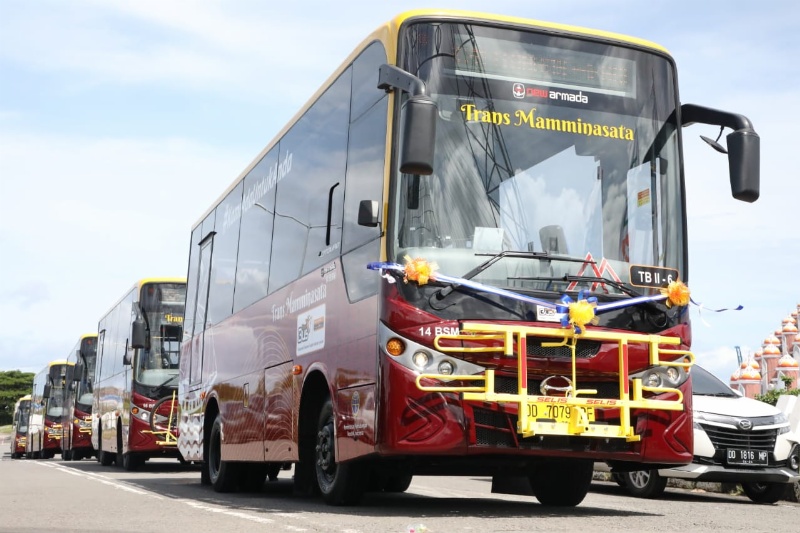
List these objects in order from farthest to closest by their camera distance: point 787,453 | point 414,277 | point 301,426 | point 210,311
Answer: point 210,311, point 787,453, point 301,426, point 414,277

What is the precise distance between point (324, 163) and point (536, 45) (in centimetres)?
253

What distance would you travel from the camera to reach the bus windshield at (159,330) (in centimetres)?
2605

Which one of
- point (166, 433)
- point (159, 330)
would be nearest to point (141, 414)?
point (166, 433)

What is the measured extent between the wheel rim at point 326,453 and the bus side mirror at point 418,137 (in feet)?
10.1

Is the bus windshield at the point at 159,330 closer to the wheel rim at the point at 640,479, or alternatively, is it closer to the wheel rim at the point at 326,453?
the wheel rim at the point at 640,479

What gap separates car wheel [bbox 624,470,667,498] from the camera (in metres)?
14.9

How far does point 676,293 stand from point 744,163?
112 cm

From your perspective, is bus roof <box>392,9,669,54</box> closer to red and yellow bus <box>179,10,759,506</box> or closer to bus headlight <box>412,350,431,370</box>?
red and yellow bus <box>179,10,759,506</box>

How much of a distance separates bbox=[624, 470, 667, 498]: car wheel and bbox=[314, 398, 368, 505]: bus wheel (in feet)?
16.0

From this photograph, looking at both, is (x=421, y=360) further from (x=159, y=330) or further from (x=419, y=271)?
(x=159, y=330)

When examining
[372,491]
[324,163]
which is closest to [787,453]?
[372,491]

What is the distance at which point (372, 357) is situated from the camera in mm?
9836

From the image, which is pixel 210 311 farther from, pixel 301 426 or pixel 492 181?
pixel 492 181

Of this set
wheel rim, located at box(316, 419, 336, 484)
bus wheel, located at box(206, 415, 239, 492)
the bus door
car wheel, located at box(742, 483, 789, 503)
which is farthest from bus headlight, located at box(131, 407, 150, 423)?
wheel rim, located at box(316, 419, 336, 484)
